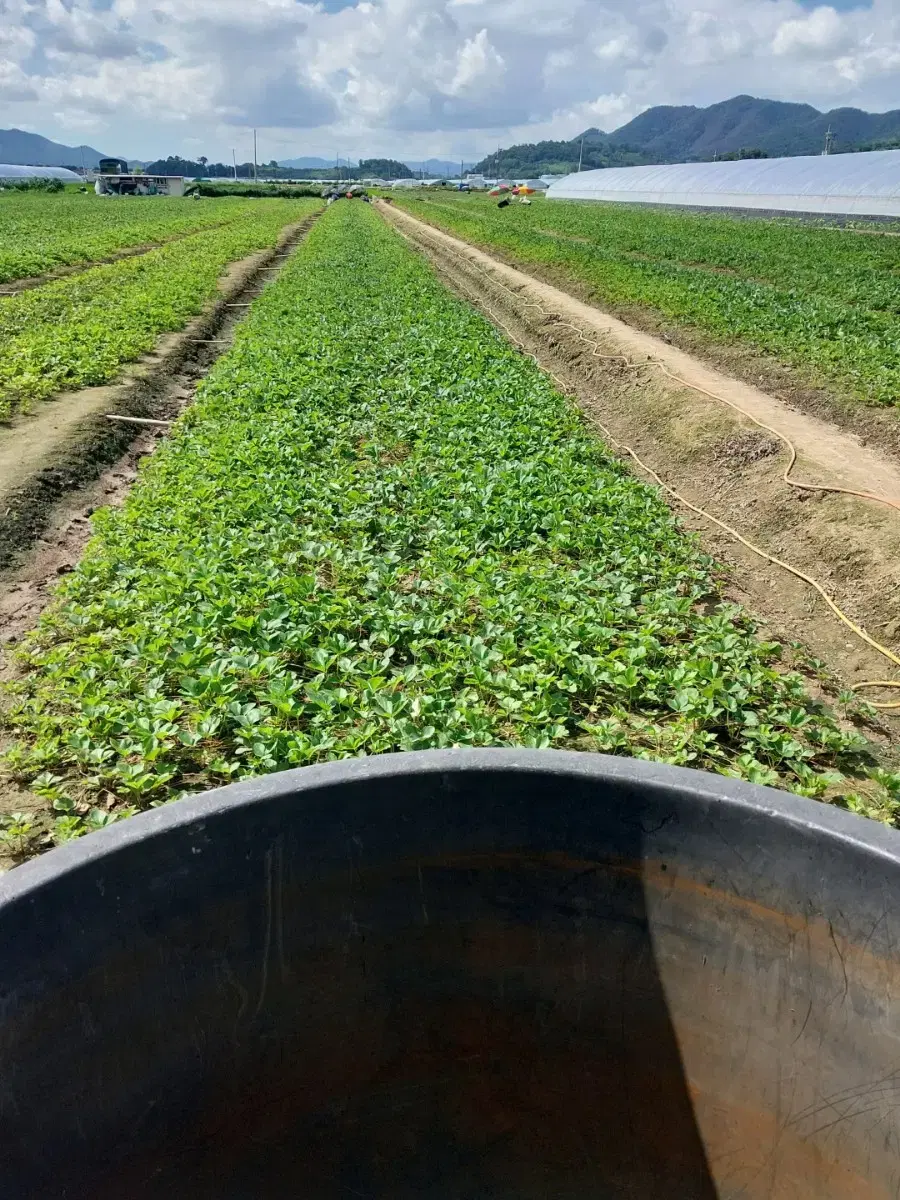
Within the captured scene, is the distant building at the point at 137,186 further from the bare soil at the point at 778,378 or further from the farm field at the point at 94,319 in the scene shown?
the bare soil at the point at 778,378

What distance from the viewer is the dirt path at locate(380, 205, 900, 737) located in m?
6.21

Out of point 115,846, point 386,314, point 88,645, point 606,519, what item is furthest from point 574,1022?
point 386,314

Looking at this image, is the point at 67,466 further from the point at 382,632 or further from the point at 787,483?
the point at 787,483

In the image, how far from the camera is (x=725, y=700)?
4367 mm

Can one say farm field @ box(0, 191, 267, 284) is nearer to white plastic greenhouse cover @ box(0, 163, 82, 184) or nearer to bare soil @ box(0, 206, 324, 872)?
bare soil @ box(0, 206, 324, 872)

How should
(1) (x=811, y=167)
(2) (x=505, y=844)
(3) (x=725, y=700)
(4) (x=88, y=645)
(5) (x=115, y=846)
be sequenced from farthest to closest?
1. (1) (x=811, y=167)
2. (4) (x=88, y=645)
3. (3) (x=725, y=700)
4. (2) (x=505, y=844)
5. (5) (x=115, y=846)

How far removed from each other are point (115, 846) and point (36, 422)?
9.07 metres

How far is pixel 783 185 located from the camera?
44.3 meters

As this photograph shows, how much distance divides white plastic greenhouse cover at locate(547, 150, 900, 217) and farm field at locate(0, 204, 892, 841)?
37532 millimetres

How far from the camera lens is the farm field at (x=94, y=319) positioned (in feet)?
36.7

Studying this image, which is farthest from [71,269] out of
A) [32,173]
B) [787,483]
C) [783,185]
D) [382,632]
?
[32,173]

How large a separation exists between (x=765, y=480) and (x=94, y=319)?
40.1ft

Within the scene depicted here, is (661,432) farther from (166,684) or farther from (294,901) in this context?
(294,901)

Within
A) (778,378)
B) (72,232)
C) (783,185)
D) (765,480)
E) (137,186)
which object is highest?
(137,186)
